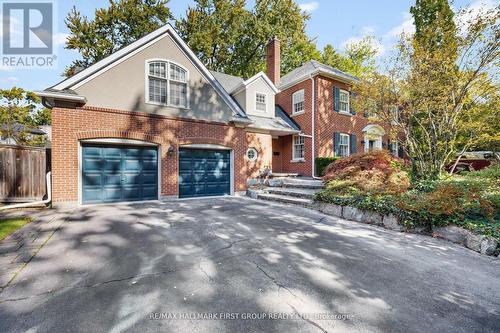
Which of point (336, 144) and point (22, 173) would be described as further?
point (336, 144)

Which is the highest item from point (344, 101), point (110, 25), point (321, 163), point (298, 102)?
point (110, 25)

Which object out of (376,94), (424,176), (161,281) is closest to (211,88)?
(376,94)

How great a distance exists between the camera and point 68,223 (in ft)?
20.1

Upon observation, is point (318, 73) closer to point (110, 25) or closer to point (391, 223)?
point (391, 223)

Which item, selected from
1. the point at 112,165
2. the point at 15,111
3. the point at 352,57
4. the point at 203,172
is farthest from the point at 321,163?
the point at 15,111

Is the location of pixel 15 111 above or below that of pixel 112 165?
above

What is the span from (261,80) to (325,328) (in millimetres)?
13665

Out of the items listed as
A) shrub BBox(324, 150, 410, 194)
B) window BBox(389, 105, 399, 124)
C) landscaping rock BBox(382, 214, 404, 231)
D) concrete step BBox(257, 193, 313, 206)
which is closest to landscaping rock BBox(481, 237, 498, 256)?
landscaping rock BBox(382, 214, 404, 231)

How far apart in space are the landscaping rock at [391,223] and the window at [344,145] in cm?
995

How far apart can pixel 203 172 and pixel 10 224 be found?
262 inches

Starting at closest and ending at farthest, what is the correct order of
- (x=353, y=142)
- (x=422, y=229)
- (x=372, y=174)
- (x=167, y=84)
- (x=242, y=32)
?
(x=422, y=229) → (x=372, y=174) → (x=167, y=84) → (x=353, y=142) → (x=242, y=32)

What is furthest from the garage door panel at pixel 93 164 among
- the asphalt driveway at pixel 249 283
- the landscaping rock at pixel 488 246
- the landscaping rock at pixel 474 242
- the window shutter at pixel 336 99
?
the window shutter at pixel 336 99

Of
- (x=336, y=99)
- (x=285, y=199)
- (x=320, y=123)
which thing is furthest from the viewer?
(x=336, y=99)

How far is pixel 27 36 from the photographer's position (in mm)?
9961
